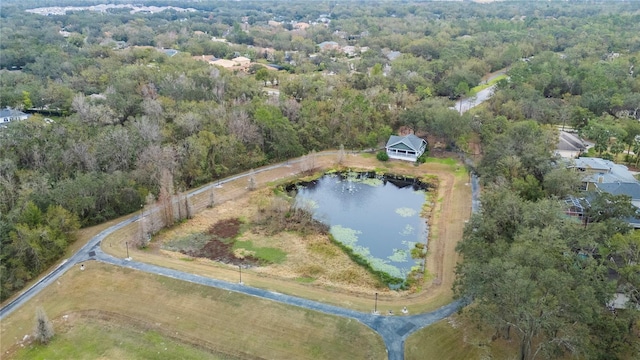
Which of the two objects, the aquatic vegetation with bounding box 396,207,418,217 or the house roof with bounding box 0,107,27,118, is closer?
the aquatic vegetation with bounding box 396,207,418,217

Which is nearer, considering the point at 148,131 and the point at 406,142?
the point at 148,131

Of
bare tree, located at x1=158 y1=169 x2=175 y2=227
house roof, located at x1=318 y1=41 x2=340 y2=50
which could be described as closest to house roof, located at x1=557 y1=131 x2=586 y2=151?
bare tree, located at x1=158 y1=169 x2=175 y2=227

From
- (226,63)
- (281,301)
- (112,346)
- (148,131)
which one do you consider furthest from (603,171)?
(226,63)

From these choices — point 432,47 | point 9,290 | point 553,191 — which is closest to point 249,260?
point 9,290

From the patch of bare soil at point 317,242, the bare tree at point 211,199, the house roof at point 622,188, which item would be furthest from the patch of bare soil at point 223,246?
the house roof at point 622,188

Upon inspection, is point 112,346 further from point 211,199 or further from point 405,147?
point 405,147

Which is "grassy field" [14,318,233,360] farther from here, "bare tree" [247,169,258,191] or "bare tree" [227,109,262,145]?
"bare tree" [227,109,262,145]

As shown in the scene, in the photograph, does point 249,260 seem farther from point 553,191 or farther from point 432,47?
point 432,47
